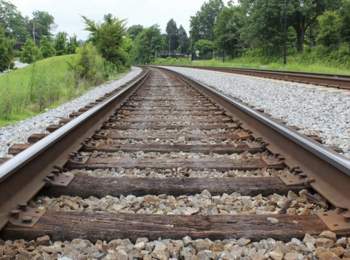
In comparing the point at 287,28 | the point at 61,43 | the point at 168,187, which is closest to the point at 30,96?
the point at 168,187

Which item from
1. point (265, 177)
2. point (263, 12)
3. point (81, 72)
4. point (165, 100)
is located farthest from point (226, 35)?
point (265, 177)

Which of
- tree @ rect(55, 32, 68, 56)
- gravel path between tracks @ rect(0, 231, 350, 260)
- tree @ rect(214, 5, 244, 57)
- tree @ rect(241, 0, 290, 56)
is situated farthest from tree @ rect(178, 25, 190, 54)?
gravel path between tracks @ rect(0, 231, 350, 260)

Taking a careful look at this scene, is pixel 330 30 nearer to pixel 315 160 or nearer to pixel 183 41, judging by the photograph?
pixel 315 160

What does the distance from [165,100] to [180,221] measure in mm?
6862

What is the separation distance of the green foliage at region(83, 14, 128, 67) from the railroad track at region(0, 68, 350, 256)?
936 inches

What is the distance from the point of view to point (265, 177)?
9.11 feet

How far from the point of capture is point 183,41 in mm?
155500

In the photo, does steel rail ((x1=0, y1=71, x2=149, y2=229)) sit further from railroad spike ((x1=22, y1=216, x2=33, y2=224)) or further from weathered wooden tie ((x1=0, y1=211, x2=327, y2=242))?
weathered wooden tie ((x1=0, y1=211, x2=327, y2=242))

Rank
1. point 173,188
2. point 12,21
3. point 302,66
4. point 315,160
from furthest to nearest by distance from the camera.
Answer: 1. point 12,21
2. point 302,66
3. point 315,160
4. point 173,188

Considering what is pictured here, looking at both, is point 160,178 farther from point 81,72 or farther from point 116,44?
point 116,44

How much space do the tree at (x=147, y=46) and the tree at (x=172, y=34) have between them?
113 feet

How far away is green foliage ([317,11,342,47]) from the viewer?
137 ft

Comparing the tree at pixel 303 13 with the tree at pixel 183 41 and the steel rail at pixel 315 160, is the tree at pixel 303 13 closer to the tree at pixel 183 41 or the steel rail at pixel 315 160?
the steel rail at pixel 315 160

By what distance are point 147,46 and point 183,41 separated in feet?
150
